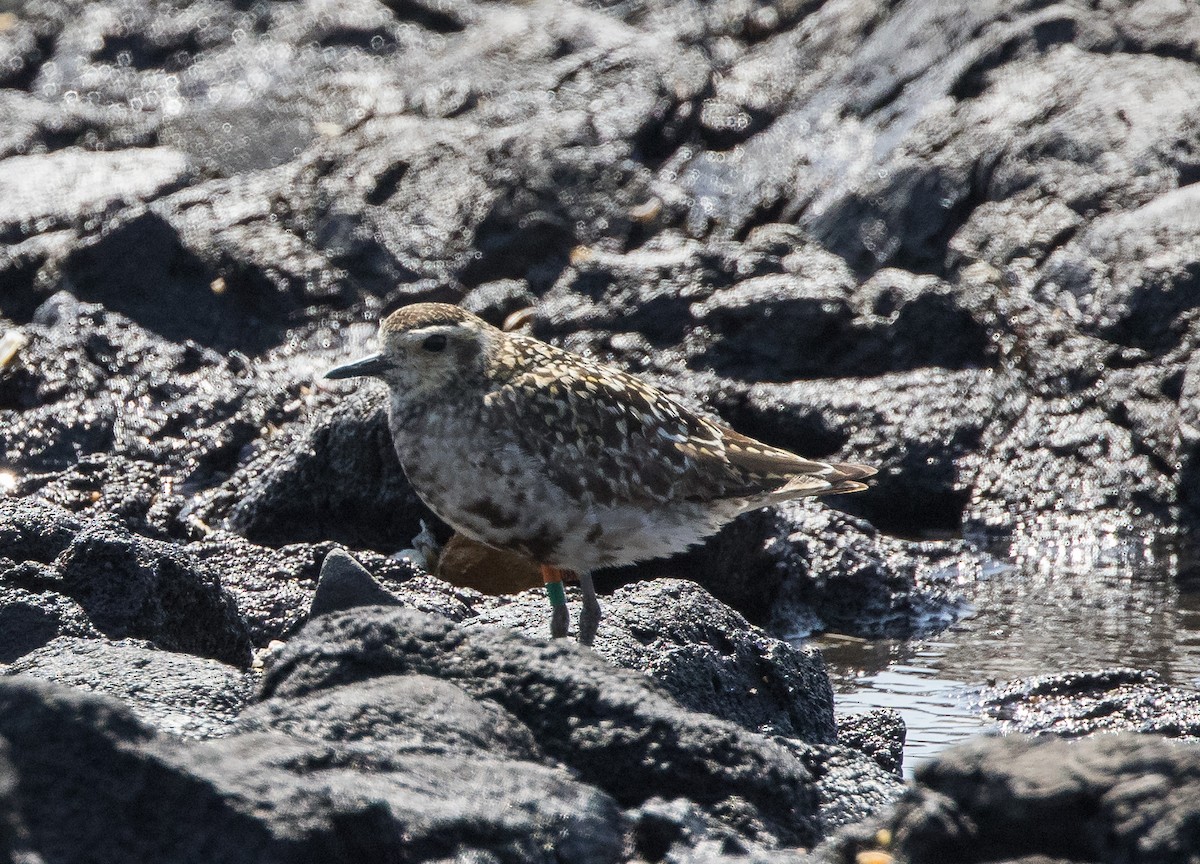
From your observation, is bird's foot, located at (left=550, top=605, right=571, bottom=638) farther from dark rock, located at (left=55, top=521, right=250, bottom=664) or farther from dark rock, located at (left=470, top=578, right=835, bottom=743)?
dark rock, located at (left=55, top=521, right=250, bottom=664)

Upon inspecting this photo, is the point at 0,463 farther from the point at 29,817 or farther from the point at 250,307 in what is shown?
the point at 29,817

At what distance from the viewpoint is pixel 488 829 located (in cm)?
409

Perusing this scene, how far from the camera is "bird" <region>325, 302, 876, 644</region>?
6727 mm

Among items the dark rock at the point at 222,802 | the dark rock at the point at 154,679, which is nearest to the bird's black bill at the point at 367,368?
the dark rock at the point at 154,679

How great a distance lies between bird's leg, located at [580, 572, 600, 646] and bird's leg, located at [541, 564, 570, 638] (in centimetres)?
10

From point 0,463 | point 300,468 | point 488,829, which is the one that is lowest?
point 0,463

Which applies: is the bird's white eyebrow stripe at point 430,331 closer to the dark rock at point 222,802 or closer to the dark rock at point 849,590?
the dark rock at point 222,802

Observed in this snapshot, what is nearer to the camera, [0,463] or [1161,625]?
[1161,625]

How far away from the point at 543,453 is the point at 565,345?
17.9ft

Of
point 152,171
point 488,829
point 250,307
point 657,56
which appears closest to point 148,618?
point 488,829

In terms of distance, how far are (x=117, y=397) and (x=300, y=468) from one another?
300 centimetres

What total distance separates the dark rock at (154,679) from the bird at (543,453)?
1361 mm

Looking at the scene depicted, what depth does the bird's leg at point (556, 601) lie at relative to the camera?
22.1 ft

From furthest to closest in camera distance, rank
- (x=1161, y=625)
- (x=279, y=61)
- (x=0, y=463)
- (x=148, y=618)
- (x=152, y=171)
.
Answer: (x=279, y=61) → (x=152, y=171) → (x=0, y=463) → (x=1161, y=625) → (x=148, y=618)
